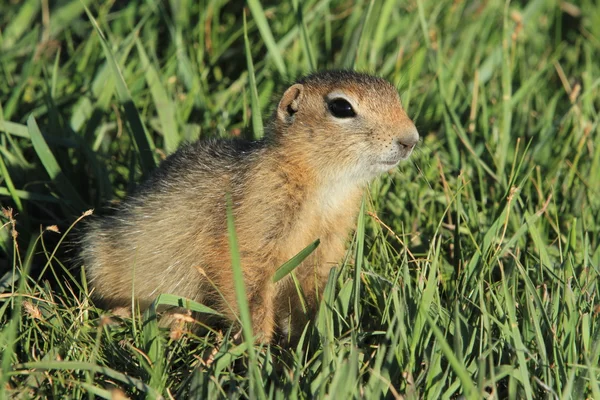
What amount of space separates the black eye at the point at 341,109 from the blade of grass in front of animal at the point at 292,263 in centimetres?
65

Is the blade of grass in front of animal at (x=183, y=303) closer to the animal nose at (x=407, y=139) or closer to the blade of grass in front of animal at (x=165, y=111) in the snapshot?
the animal nose at (x=407, y=139)

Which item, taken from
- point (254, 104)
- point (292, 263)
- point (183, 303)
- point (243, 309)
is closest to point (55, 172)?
point (254, 104)

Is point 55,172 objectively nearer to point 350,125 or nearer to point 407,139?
point 350,125

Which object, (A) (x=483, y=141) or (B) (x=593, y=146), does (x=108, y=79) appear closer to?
(A) (x=483, y=141)

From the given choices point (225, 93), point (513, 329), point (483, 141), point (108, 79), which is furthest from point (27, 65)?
point (513, 329)

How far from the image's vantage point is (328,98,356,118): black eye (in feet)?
12.0

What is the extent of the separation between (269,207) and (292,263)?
326 mm

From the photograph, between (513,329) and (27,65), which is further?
(27,65)

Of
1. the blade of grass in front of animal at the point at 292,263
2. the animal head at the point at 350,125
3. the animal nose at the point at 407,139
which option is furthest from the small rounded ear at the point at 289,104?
the blade of grass in front of animal at the point at 292,263

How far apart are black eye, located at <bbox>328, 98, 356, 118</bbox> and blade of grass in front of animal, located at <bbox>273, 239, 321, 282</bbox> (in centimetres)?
65

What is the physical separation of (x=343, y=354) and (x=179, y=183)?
1276 millimetres

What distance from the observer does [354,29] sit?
224 inches

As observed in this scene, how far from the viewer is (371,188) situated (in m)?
4.38

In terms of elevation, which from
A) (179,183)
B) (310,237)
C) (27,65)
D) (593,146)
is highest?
(27,65)
